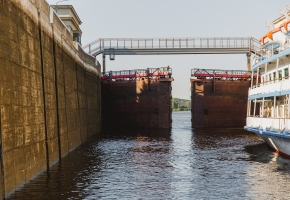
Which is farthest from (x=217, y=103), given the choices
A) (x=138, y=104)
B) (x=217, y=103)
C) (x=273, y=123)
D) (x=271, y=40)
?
(x=273, y=123)

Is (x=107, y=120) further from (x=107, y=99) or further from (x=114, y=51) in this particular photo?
(x=114, y=51)

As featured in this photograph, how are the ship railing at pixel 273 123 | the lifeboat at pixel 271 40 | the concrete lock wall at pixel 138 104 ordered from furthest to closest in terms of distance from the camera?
the concrete lock wall at pixel 138 104 < the lifeboat at pixel 271 40 < the ship railing at pixel 273 123

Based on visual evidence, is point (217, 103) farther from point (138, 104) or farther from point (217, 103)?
point (138, 104)

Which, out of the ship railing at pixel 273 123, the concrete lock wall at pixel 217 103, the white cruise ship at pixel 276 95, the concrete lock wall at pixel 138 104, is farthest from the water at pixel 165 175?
the concrete lock wall at pixel 217 103

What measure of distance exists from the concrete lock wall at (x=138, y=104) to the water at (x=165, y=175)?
22.2 metres

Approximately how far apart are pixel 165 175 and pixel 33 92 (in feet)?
23.5

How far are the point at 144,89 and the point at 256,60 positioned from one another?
2231cm

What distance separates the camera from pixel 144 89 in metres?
52.4

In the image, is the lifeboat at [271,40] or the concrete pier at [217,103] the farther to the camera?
the concrete pier at [217,103]

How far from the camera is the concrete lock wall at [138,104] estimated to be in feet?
171

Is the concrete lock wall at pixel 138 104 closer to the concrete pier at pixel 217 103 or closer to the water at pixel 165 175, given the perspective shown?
the concrete pier at pixel 217 103

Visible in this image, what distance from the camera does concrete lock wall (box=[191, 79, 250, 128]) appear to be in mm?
52312

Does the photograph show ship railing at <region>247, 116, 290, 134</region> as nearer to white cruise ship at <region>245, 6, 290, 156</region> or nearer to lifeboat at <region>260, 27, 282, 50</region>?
white cruise ship at <region>245, 6, 290, 156</region>

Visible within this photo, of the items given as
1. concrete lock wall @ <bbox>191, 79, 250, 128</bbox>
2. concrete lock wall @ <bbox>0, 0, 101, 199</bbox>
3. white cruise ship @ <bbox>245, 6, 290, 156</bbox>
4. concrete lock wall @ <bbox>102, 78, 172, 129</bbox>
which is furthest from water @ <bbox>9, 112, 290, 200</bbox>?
concrete lock wall @ <bbox>191, 79, 250, 128</bbox>
